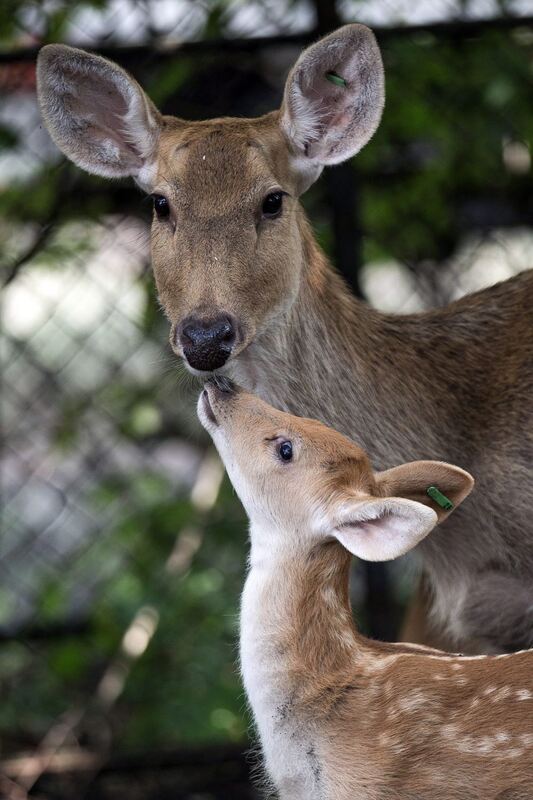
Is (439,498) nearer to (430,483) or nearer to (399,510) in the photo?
(430,483)

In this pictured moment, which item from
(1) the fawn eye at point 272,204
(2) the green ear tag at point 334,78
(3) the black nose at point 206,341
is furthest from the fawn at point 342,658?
(2) the green ear tag at point 334,78

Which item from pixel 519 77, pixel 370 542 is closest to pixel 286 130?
pixel 370 542

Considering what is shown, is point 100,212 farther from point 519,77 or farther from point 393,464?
point 393,464

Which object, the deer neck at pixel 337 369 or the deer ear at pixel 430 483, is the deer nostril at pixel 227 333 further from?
the deer ear at pixel 430 483

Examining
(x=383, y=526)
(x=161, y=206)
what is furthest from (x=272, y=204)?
(x=383, y=526)

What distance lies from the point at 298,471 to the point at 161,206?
0.88m

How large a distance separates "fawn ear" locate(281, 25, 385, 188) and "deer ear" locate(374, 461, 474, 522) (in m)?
A: 1.03

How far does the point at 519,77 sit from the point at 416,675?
3.13m

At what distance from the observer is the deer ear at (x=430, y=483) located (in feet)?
12.8

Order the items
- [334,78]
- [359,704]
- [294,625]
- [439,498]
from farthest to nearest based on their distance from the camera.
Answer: [334,78] → [439,498] → [294,625] → [359,704]

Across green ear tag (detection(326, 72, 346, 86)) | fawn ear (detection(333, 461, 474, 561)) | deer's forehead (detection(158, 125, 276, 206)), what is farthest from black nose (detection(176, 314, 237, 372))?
green ear tag (detection(326, 72, 346, 86))

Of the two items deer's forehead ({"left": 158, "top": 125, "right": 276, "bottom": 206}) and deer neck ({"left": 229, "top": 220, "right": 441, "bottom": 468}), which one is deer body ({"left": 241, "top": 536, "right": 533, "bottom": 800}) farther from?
deer's forehead ({"left": 158, "top": 125, "right": 276, "bottom": 206})

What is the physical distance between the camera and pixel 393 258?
6.71 meters

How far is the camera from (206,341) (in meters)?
3.80
